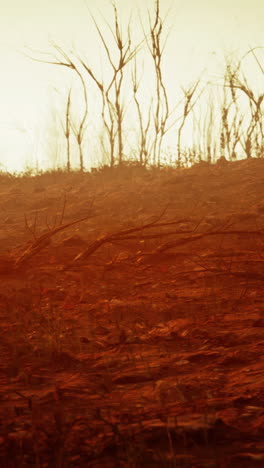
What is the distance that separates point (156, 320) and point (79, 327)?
0.50m

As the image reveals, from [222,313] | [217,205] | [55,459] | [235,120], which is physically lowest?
[55,459]

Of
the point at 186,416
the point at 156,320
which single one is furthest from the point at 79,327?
the point at 186,416

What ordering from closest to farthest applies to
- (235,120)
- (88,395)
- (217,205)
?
(88,395) → (217,205) → (235,120)

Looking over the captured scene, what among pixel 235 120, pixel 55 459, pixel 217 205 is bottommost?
pixel 55 459

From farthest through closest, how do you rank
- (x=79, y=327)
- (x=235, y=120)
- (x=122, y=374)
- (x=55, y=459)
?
(x=235, y=120) → (x=79, y=327) → (x=122, y=374) → (x=55, y=459)

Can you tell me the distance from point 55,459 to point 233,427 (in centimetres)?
64

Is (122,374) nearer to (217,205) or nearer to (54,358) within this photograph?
(54,358)

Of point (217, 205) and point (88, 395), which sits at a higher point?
point (217, 205)

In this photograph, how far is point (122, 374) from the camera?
251 cm

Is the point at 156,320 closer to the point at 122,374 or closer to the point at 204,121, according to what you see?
the point at 122,374

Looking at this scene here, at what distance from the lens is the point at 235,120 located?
1847 cm

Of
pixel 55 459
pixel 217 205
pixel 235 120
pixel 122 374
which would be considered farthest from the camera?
pixel 235 120

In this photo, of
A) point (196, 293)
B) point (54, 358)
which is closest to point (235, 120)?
point (196, 293)

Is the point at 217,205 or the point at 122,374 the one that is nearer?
the point at 122,374
